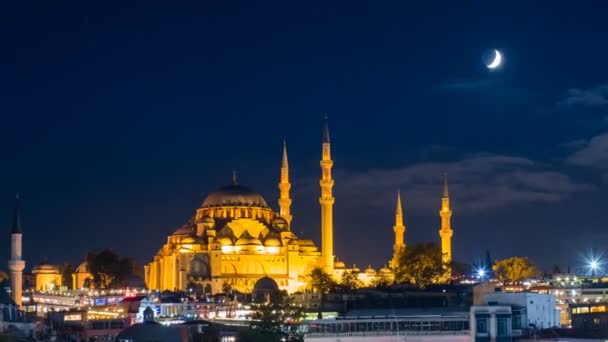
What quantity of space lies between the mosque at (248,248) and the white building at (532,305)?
3059 centimetres

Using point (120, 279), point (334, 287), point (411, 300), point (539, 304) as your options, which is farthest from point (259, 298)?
point (539, 304)

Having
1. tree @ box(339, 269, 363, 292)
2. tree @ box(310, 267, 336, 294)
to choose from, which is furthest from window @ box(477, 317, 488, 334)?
tree @ box(310, 267, 336, 294)

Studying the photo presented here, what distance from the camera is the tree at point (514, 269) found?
102938 mm

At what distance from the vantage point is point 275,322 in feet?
220

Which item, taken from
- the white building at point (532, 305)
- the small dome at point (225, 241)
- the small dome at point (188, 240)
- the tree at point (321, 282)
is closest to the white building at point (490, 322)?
the white building at point (532, 305)

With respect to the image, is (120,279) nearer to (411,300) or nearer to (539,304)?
(411,300)

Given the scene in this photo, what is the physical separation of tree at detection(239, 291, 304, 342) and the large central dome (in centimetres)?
3727

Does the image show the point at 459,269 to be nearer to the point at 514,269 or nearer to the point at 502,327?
the point at 514,269

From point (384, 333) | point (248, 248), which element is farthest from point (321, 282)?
point (384, 333)

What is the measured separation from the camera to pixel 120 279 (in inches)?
4245

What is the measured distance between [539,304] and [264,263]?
134ft

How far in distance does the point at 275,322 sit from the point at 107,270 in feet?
140

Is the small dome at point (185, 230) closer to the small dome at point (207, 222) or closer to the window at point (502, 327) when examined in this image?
the small dome at point (207, 222)

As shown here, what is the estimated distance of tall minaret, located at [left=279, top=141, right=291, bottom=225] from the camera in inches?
4377
